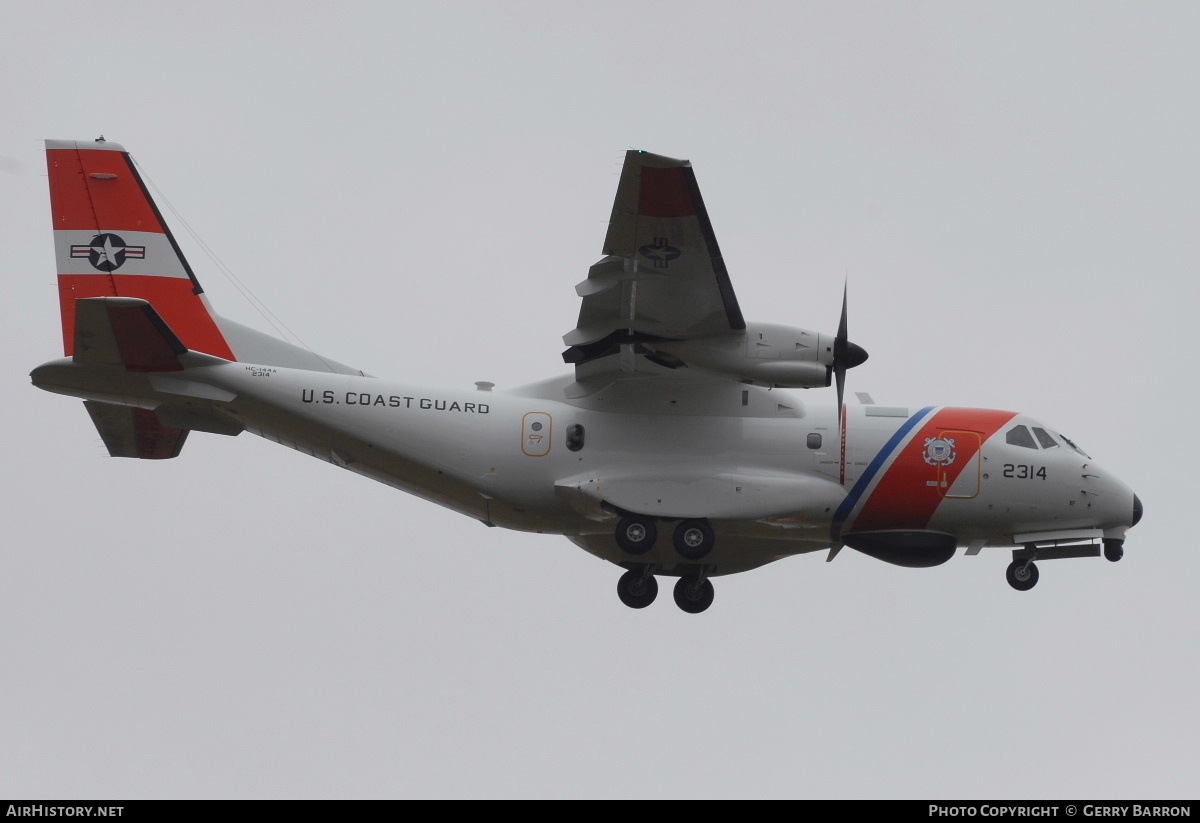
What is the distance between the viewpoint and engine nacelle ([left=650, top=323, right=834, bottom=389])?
21406 millimetres

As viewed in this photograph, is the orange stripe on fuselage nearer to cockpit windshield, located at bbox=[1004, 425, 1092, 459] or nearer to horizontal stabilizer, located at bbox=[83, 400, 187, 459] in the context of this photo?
cockpit windshield, located at bbox=[1004, 425, 1092, 459]

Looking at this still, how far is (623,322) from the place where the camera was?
71.6ft

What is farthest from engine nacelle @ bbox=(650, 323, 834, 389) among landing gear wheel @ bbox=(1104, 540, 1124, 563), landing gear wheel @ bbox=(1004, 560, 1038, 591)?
landing gear wheel @ bbox=(1104, 540, 1124, 563)

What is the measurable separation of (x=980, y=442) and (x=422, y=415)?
319 inches

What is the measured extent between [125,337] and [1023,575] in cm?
1319

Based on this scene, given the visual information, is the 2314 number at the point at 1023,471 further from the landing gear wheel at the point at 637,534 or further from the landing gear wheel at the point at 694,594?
the landing gear wheel at the point at 637,534

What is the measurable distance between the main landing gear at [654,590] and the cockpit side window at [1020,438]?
5.16 meters

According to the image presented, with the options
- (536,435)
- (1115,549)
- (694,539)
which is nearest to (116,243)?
(536,435)

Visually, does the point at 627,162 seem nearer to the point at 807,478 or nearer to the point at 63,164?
the point at 807,478

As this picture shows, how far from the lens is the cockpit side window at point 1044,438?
76.2ft

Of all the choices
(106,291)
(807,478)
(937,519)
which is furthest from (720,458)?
(106,291)

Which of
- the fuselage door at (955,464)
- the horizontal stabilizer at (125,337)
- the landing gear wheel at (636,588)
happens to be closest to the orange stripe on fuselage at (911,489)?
the fuselage door at (955,464)

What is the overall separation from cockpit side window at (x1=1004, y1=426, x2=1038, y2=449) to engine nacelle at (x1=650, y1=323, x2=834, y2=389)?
10.8 ft

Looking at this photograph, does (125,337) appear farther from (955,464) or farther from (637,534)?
(955,464)
